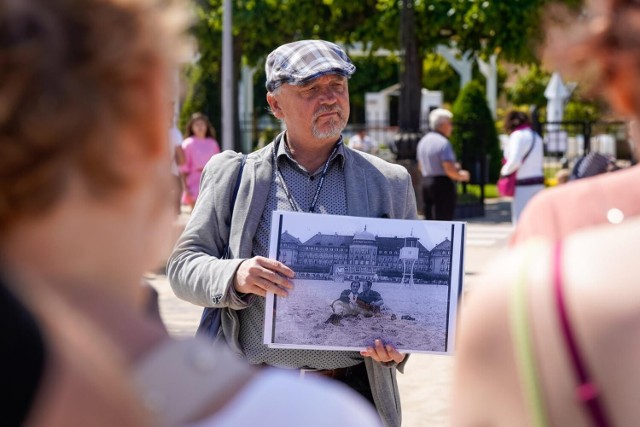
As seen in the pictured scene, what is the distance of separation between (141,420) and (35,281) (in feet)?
0.55

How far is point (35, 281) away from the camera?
41.3 inches

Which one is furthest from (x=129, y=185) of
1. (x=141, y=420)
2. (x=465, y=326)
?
(x=465, y=326)

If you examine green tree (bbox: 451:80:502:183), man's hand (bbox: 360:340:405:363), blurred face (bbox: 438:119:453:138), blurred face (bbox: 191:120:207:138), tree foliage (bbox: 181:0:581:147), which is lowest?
green tree (bbox: 451:80:502:183)

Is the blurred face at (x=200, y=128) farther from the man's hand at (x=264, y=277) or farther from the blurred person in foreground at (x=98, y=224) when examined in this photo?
the blurred person in foreground at (x=98, y=224)

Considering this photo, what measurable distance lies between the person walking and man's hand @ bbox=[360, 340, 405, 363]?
9.57 metres

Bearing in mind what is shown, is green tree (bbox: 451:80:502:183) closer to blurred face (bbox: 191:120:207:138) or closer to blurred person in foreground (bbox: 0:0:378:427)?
blurred face (bbox: 191:120:207:138)

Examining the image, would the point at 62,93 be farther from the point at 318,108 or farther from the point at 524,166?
the point at 524,166

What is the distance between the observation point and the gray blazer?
3477 mm

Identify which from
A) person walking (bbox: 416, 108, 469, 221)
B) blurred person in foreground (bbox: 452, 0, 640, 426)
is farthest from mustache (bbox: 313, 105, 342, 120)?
person walking (bbox: 416, 108, 469, 221)

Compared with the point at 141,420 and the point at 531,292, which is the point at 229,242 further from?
the point at 141,420

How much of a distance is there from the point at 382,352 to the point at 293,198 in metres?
0.60

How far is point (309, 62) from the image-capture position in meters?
3.69

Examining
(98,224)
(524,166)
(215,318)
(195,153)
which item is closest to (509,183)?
(524,166)

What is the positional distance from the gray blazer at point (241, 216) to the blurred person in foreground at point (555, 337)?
2106mm
